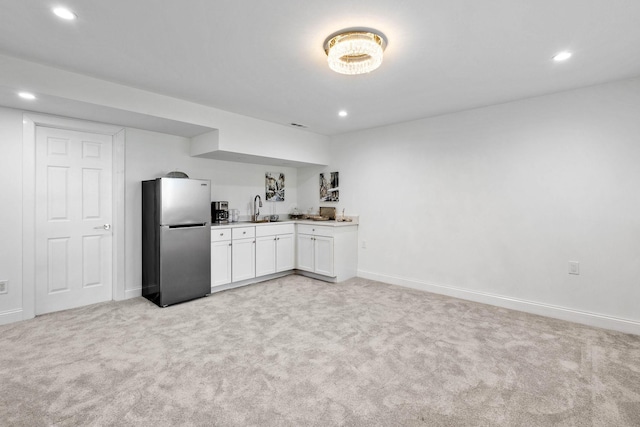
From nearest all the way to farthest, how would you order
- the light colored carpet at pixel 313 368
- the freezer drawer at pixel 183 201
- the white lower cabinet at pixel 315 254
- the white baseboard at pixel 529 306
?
the light colored carpet at pixel 313 368
the white baseboard at pixel 529 306
the freezer drawer at pixel 183 201
the white lower cabinet at pixel 315 254

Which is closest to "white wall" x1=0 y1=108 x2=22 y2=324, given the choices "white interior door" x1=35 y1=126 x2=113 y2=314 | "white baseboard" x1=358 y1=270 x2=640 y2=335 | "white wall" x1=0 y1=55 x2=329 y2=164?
"white interior door" x1=35 y1=126 x2=113 y2=314

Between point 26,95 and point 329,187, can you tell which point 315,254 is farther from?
point 26,95

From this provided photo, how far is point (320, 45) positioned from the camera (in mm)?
2281

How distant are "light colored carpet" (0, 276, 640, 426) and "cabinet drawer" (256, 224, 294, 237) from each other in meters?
1.36

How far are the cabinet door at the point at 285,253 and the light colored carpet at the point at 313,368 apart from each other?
1398mm

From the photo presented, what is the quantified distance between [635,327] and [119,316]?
5.17 metres

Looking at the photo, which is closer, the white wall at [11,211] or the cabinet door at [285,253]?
the white wall at [11,211]

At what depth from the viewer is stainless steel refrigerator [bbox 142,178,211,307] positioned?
3.55m

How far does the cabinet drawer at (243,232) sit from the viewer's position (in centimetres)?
426

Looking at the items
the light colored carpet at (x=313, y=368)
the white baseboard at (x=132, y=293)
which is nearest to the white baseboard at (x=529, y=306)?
the light colored carpet at (x=313, y=368)

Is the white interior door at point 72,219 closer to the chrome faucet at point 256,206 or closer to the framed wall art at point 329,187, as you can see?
the chrome faucet at point 256,206

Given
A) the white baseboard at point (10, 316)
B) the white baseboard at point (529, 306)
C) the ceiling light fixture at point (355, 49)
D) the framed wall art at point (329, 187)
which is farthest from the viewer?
the framed wall art at point (329, 187)

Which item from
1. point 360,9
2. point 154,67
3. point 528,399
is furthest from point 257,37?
point 528,399

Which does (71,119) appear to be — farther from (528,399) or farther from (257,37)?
(528,399)
